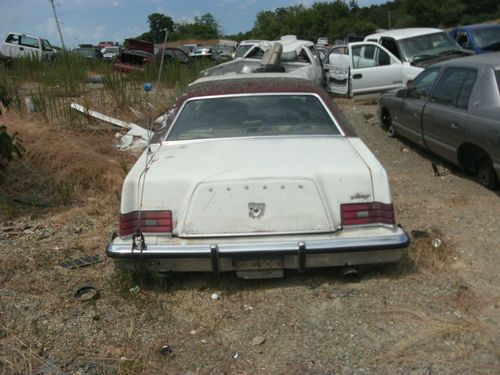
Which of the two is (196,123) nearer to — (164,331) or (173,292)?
(173,292)

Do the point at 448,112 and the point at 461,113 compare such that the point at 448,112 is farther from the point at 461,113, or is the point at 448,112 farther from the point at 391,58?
the point at 391,58

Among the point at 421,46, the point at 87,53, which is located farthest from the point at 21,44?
the point at 421,46

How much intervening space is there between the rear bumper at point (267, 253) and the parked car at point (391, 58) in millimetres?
8755

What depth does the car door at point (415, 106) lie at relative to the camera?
23.2ft

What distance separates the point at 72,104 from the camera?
8.73 m

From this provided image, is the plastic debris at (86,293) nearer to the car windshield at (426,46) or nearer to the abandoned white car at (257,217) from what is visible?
the abandoned white car at (257,217)

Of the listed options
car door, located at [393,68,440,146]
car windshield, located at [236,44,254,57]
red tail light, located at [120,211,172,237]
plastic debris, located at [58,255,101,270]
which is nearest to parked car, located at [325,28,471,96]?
car door, located at [393,68,440,146]

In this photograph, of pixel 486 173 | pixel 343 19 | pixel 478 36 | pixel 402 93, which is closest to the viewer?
pixel 486 173

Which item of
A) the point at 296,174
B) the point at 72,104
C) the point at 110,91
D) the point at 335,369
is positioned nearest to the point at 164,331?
the point at 335,369

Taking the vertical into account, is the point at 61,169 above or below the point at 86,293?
above

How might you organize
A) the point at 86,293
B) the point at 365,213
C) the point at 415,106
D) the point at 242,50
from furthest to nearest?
the point at 242,50 → the point at 415,106 → the point at 86,293 → the point at 365,213

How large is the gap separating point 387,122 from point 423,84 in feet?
5.41

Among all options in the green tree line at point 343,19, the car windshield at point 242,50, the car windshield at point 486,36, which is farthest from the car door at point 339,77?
the green tree line at point 343,19

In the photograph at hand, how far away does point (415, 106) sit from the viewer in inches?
284
